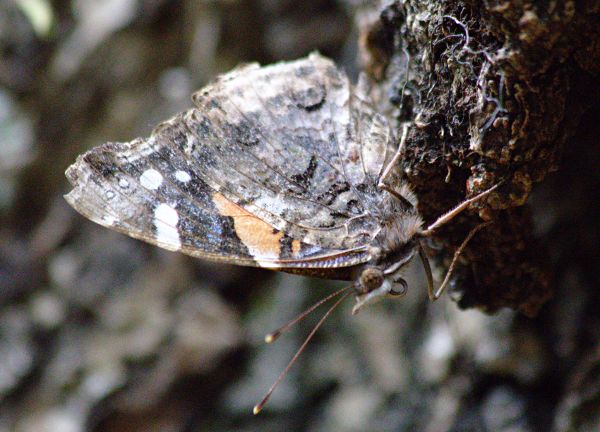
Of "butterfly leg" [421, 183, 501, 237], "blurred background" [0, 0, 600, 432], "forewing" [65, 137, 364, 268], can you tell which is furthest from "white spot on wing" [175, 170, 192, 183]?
"blurred background" [0, 0, 600, 432]

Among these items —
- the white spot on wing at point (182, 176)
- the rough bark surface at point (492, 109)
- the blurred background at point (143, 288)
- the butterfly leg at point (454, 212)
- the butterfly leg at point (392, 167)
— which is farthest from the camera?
the blurred background at point (143, 288)

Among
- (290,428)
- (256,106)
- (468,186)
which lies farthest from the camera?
(290,428)

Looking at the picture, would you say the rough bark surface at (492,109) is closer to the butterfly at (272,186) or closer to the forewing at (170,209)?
the butterfly at (272,186)

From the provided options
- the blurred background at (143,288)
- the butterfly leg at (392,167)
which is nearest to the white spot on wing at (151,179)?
the butterfly leg at (392,167)

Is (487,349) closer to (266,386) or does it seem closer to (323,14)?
(266,386)

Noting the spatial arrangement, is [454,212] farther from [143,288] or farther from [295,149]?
[143,288]

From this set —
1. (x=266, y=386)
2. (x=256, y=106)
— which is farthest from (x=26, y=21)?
(x=266, y=386)
